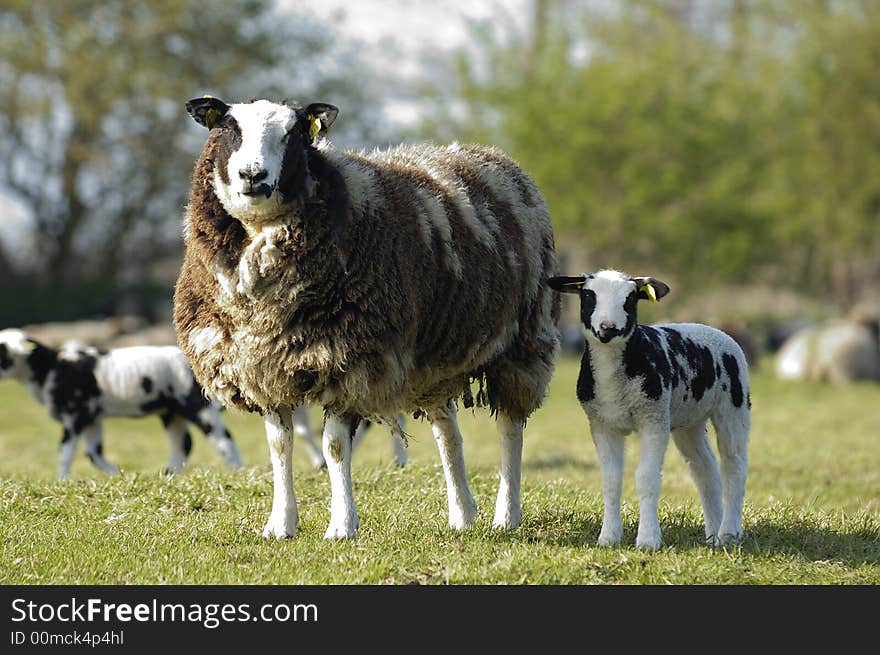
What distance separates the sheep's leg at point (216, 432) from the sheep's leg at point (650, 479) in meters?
5.94

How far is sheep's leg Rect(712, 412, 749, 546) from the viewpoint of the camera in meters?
7.38

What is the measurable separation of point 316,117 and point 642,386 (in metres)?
2.30

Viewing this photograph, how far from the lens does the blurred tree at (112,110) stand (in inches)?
1260

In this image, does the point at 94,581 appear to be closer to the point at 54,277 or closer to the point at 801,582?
the point at 801,582

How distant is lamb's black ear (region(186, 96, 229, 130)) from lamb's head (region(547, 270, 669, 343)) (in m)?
2.08

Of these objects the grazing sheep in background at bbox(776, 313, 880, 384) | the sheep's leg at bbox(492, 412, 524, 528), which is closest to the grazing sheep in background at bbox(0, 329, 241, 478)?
the sheep's leg at bbox(492, 412, 524, 528)

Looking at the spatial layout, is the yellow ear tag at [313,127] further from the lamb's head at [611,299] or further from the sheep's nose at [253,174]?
the lamb's head at [611,299]

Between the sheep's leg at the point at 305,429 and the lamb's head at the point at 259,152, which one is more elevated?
the lamb's head at the point at 259,152

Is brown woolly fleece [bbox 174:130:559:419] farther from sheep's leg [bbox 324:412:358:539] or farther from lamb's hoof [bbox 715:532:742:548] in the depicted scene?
lamb's hoof [bbox 715:532:742:548]

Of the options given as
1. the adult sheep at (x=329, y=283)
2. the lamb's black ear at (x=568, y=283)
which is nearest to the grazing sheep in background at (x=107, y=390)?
the adult sheep at (x=329, y=283)

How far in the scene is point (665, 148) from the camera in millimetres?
32906

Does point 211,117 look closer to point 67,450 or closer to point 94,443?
point 67,450
